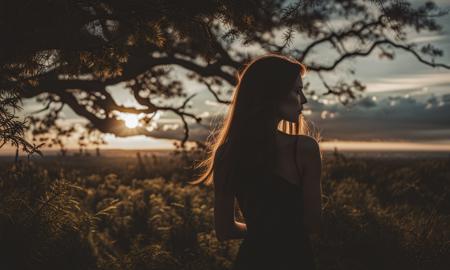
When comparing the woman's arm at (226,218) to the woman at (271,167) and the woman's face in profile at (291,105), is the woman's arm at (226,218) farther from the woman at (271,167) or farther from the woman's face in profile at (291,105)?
the woman's face in profile at (291,105)

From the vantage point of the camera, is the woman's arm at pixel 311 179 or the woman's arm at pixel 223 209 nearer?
the woman's arm at pixel 311 179

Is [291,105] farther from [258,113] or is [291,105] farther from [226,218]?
[226,218]

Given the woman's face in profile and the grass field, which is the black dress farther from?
the grass field

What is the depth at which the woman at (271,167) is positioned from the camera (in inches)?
102

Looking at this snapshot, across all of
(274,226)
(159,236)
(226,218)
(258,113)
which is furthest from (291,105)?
(159,236)

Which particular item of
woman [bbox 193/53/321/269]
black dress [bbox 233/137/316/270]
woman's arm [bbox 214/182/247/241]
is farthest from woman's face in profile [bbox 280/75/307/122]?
woman's arm [bbox 214/182/247/241]

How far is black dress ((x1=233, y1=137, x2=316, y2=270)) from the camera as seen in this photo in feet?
8.61

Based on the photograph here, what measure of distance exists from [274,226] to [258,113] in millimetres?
662

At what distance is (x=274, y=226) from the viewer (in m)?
2.69

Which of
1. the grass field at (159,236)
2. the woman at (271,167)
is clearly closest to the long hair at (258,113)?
the woman at (271,167)

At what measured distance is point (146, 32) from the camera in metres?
4.73

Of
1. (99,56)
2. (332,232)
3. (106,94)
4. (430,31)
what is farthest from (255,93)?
(106,94)

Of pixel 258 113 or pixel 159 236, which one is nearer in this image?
pixel 258 113

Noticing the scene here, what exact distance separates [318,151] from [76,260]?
4.52 metres
